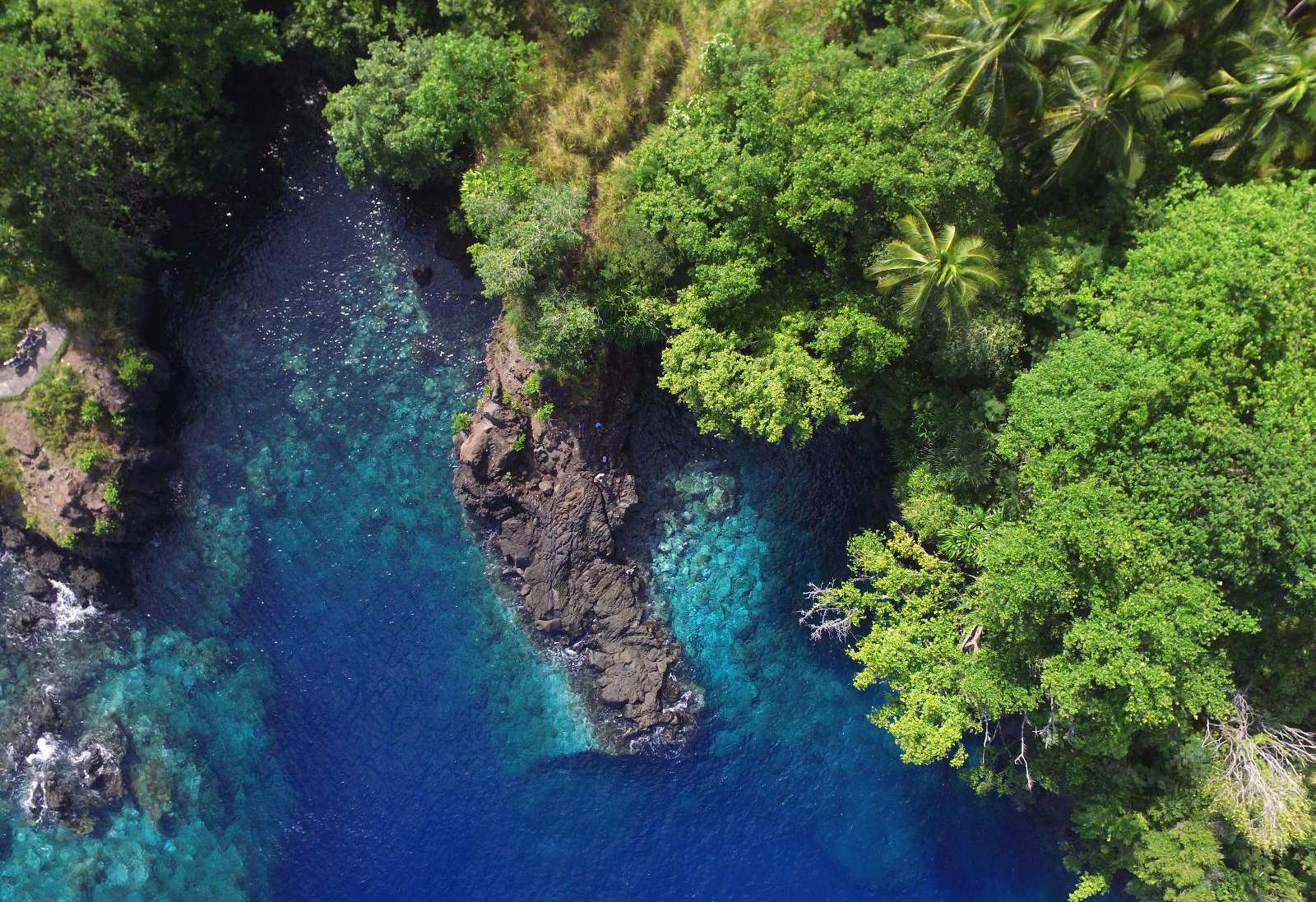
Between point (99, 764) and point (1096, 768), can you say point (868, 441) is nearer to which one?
point (1096, 768)

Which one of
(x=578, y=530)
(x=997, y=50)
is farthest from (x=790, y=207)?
(x=578, y=530)

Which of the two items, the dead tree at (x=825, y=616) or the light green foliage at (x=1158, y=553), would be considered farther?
the dead tree at (x=825, y=616)

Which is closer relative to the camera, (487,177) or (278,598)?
(487,177)

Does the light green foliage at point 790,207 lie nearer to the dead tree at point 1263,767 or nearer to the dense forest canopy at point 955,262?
the dense forest canopy at point 955,262

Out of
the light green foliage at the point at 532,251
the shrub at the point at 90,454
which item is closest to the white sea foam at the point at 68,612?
the shrub at the point at 90,454

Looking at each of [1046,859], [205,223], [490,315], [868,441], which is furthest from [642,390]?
[1046,859]

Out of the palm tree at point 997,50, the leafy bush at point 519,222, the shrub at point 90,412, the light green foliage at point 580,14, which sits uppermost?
the light green foliage at point 580,14
